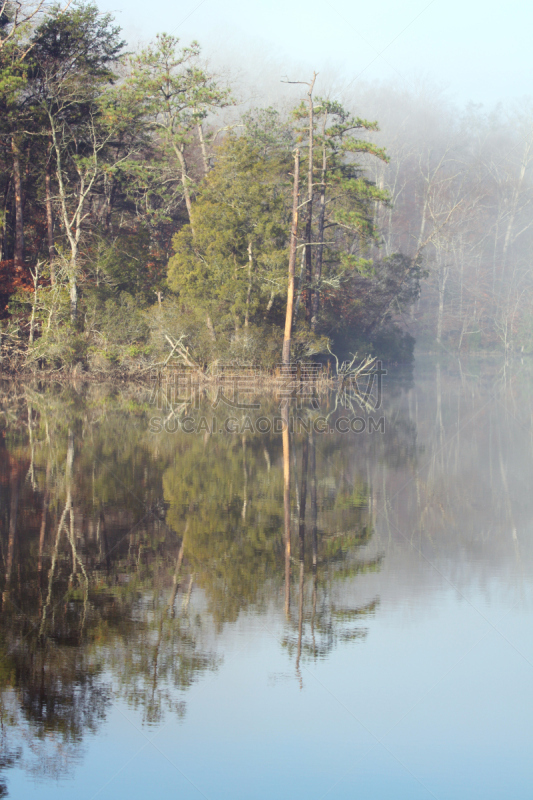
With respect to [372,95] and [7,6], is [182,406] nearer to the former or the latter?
[7,6]

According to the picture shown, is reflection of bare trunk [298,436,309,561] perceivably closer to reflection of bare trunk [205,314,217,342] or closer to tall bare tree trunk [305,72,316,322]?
reflection of bare trunk [205,314,217,342]

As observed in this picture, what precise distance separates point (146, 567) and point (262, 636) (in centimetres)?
173

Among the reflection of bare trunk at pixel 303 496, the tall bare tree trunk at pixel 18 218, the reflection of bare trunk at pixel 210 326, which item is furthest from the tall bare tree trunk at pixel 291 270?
the reflection of bare trunk at pixel 303 496

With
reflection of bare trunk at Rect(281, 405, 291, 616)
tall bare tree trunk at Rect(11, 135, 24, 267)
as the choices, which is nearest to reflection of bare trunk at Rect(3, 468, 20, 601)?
reflection of bare trunk at Rect(281, 405, 291, 616)

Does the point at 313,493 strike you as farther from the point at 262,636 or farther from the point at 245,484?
the point at 262,636

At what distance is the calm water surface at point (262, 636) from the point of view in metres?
3.77

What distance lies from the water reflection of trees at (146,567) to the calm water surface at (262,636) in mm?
22

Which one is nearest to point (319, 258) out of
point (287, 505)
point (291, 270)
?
point (291, 270)

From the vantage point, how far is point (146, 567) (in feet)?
21.4

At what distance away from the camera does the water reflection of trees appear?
14.4 feet

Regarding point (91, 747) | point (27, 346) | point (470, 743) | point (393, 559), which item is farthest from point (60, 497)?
point (27, 346)

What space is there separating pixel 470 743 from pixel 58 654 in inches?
95.9

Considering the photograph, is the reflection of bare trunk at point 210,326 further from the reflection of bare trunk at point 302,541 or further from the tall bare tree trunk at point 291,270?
the reflection of bare trunk at point 302,541

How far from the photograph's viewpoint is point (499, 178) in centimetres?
7094
